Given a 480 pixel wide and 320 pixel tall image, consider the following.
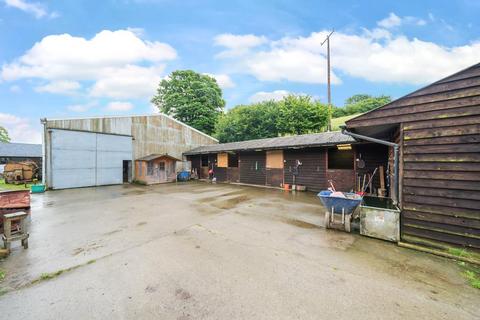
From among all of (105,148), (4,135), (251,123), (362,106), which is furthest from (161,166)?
(4,135)

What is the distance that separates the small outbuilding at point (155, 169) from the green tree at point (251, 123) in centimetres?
1010

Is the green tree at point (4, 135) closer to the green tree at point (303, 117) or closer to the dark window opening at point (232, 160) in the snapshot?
the dark window opening at point (232, 160)

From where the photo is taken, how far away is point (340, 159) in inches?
393

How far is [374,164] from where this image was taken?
28.5ft

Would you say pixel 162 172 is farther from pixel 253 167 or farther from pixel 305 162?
pixel 305 162

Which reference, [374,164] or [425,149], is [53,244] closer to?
[425,149]

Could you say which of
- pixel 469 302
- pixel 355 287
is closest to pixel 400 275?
pixel 469 302

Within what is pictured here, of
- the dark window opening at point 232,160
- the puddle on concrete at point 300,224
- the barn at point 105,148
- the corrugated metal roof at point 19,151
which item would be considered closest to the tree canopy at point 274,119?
the barn at point 105,148

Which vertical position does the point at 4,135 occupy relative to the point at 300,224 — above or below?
above

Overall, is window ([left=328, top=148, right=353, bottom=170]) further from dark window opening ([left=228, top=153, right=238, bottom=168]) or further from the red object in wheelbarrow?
the red object in wheelbarrow

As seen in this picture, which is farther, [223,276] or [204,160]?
[204,160]

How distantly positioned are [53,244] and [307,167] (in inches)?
414

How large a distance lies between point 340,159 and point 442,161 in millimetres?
6647

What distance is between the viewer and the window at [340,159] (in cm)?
970
